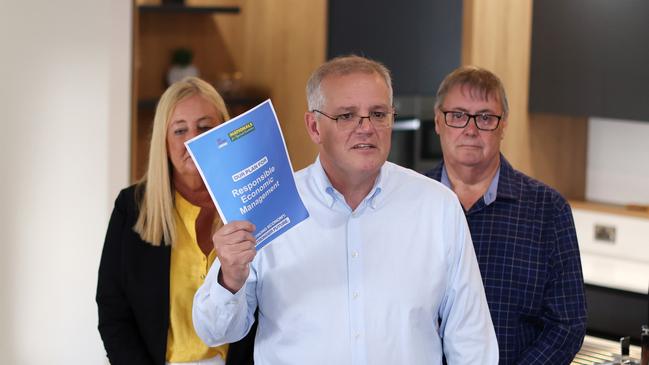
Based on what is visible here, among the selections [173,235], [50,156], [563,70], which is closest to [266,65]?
[563,70]

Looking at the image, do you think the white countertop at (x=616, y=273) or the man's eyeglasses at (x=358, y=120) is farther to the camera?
the white countertop at (x=616, y=273)

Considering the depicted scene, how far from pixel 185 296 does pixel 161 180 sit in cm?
30

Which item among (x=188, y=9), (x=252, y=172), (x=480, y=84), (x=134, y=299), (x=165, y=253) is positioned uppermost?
(x=188, y=9)

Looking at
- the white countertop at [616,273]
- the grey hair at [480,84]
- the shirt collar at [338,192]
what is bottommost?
the white countertop at [616,273]

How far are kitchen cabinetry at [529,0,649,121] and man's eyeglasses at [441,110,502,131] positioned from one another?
229 centimetres

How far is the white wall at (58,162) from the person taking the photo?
3910 millimetres

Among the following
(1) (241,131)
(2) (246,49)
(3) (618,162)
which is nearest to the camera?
(1) (241,131)

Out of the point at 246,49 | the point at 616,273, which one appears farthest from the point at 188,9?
the point at 616,273

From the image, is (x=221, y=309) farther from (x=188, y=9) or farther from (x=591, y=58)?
(x=188, y=9)

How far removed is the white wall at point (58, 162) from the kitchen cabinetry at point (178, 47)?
1567mm

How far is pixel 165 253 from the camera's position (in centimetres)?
252

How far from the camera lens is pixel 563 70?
487 centimetres

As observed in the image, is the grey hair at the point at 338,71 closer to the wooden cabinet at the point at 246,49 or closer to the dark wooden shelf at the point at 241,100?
the wooden cabinet at the point at 246,49

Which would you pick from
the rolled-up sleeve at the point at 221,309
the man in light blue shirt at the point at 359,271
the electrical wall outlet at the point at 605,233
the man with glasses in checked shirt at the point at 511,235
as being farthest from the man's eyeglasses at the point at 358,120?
the electrical wall outlet at the point at 605,233
